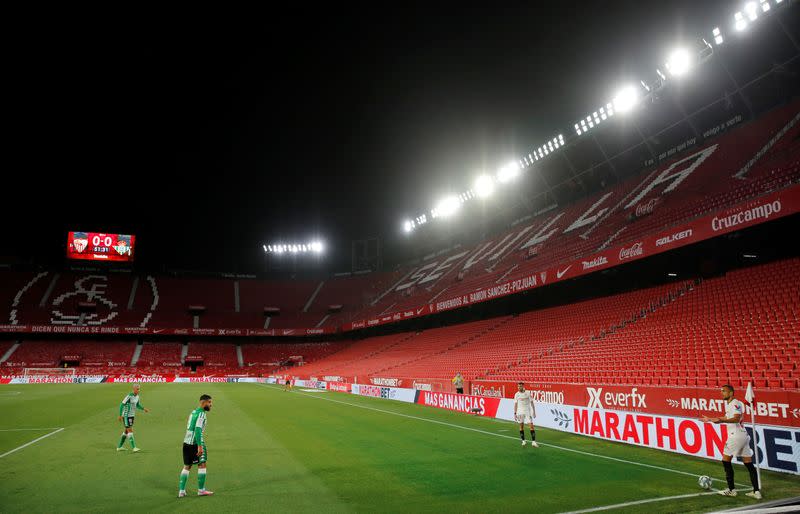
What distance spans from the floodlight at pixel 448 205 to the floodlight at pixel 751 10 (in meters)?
28.0

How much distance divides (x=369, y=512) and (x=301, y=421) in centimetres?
1202

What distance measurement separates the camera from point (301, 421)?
737 inches

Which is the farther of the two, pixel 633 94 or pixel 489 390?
pixel 633 94

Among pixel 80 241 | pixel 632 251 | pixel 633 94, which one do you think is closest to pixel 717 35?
pixel 633 94

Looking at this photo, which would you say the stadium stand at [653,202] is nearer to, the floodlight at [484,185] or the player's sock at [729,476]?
the floodlight at [484,185]

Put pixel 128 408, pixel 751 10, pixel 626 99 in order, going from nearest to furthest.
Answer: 1. pixel 128 408
2. pixel 751 10
3. pixel 626 99

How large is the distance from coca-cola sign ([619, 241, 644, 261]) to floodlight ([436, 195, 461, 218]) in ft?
83.4

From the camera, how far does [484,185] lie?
42.4 m

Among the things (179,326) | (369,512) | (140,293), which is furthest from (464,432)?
(140,293)

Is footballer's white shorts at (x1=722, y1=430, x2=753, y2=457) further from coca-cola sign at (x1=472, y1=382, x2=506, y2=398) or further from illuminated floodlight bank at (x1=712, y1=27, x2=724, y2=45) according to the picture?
illuminated floodlight bank at (x1=712, y1=27, x2=724, y2=45)

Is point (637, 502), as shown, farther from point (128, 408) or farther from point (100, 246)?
point (100, 246)

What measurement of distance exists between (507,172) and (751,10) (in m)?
19.7

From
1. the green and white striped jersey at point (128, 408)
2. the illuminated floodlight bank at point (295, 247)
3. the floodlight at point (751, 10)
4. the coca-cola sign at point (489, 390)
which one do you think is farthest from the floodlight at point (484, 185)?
the green and white striped jersey at point (128, 408)

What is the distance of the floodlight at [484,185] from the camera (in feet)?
138
